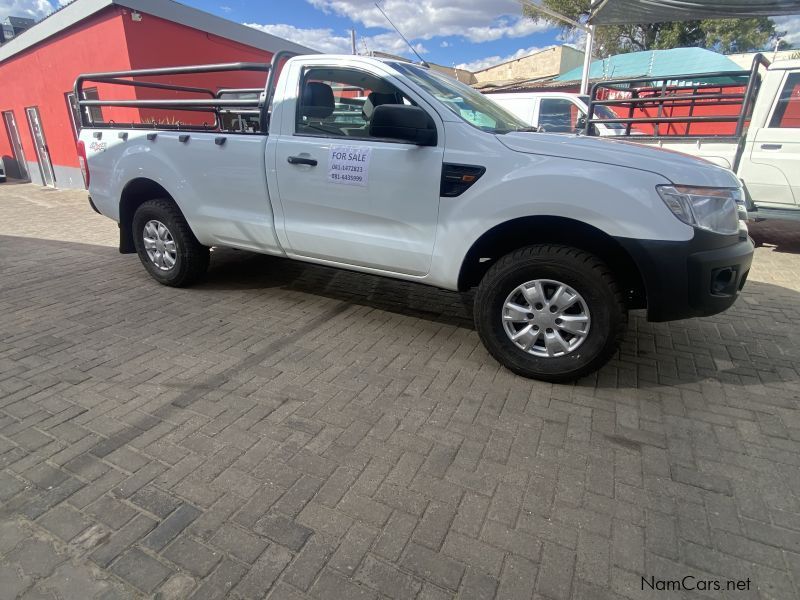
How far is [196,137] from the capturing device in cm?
405

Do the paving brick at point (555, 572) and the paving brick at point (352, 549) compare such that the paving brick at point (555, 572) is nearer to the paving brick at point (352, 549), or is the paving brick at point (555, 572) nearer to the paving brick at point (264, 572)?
the paving brick at point (352, 549)

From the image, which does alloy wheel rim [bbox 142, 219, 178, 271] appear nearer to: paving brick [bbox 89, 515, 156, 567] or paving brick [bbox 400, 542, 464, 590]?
paving brick [bbox 89, 515, 156, 567]

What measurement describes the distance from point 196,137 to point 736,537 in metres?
4.40

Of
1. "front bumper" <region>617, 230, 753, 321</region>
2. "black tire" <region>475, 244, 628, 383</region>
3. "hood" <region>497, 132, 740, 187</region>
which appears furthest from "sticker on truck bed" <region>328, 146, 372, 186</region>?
"front bumper" <region>617, 230, 753, 321</region>

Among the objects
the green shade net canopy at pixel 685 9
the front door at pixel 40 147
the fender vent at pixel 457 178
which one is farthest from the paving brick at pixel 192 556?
the front door at pixel 40 147

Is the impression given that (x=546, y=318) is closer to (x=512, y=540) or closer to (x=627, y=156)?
(x=627, y=156)

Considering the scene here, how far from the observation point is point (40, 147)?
1377 cm

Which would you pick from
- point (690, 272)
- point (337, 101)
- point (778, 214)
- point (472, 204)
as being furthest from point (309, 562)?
point (778, 214)

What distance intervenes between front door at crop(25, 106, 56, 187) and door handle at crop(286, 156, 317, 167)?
13.7 meters

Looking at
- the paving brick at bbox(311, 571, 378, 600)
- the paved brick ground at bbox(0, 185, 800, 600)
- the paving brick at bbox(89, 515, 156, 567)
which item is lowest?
the paved brick ground at bbox(0, 185, 800, 600)

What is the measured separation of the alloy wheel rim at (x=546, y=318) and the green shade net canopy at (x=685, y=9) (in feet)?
22.6

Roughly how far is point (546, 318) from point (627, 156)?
1016 mm

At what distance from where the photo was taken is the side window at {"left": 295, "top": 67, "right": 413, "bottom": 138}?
342cm

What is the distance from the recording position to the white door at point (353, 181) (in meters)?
3.15
